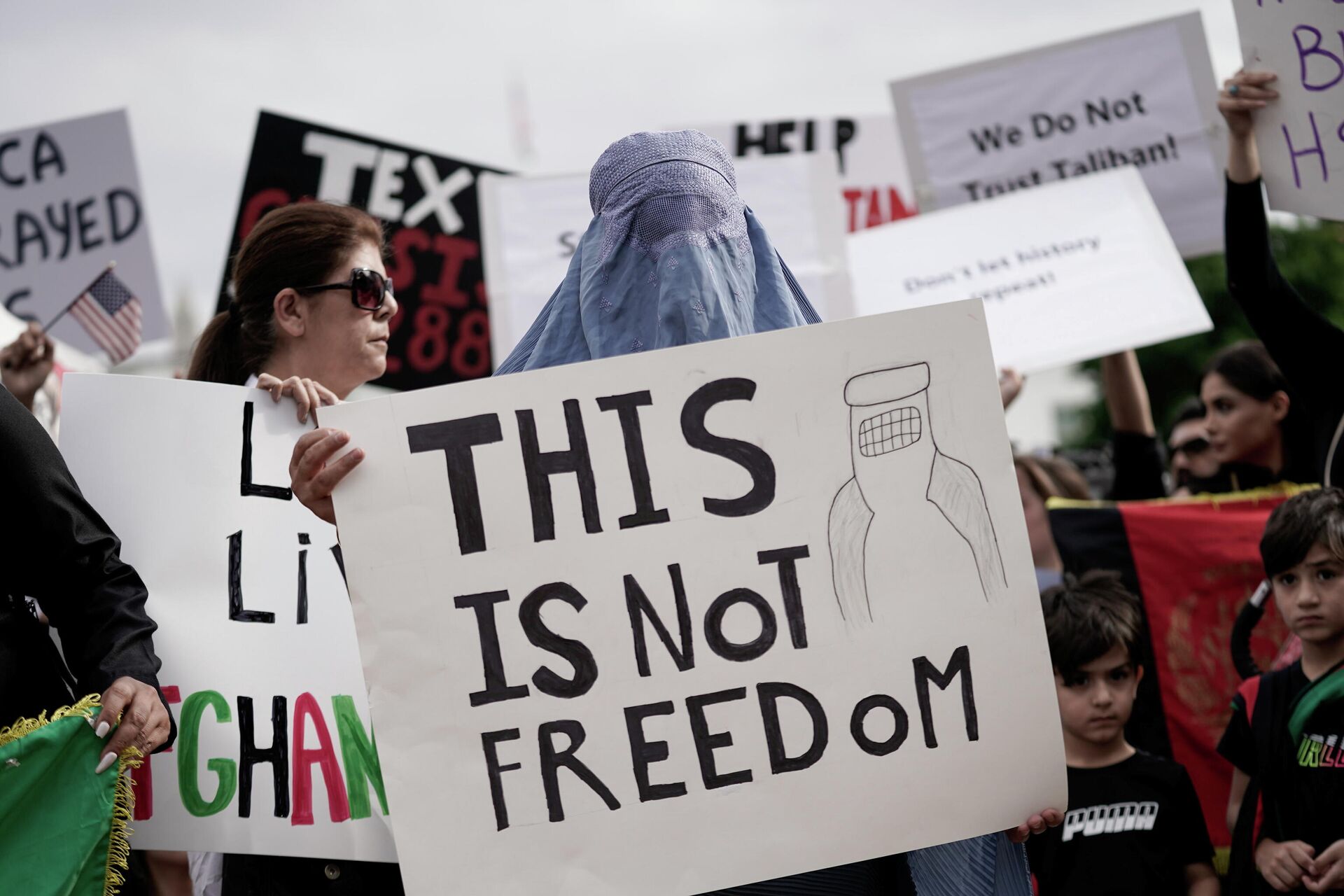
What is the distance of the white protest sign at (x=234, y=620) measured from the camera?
2.46m

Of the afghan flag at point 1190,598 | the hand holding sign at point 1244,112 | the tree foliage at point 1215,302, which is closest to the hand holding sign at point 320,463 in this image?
the hand holding sign at point 1244,112

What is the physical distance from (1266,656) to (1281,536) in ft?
2.82

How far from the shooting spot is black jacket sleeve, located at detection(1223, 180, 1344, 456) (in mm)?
3301

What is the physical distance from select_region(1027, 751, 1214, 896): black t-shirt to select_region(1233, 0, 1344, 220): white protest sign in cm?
145

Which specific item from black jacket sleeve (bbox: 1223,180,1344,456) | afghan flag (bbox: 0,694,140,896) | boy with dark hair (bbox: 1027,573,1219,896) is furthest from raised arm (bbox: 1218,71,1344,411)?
afghan flag (bbox: 0,694,140,896)

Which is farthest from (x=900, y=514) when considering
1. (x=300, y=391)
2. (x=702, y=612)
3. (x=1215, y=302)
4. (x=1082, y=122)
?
(x=1215, y=302)

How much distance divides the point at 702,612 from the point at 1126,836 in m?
1.73

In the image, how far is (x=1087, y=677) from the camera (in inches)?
142

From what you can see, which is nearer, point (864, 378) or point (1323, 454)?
point (864, 378)

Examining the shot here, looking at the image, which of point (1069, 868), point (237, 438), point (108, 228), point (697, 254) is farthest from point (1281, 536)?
point (108, 228)

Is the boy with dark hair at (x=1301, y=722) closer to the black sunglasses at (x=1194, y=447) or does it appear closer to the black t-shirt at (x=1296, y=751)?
the black t-shirt at (x=1296, y=751)

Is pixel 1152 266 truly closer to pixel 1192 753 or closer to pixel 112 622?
pixel 1192 753

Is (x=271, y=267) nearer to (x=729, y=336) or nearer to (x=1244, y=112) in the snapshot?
(x=729, y=336)

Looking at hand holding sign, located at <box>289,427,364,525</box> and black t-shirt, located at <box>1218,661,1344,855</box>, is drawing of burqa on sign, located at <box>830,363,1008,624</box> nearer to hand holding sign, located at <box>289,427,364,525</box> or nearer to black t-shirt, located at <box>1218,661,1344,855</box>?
hand holding sign, located at <box>289,427,364,525</box>
